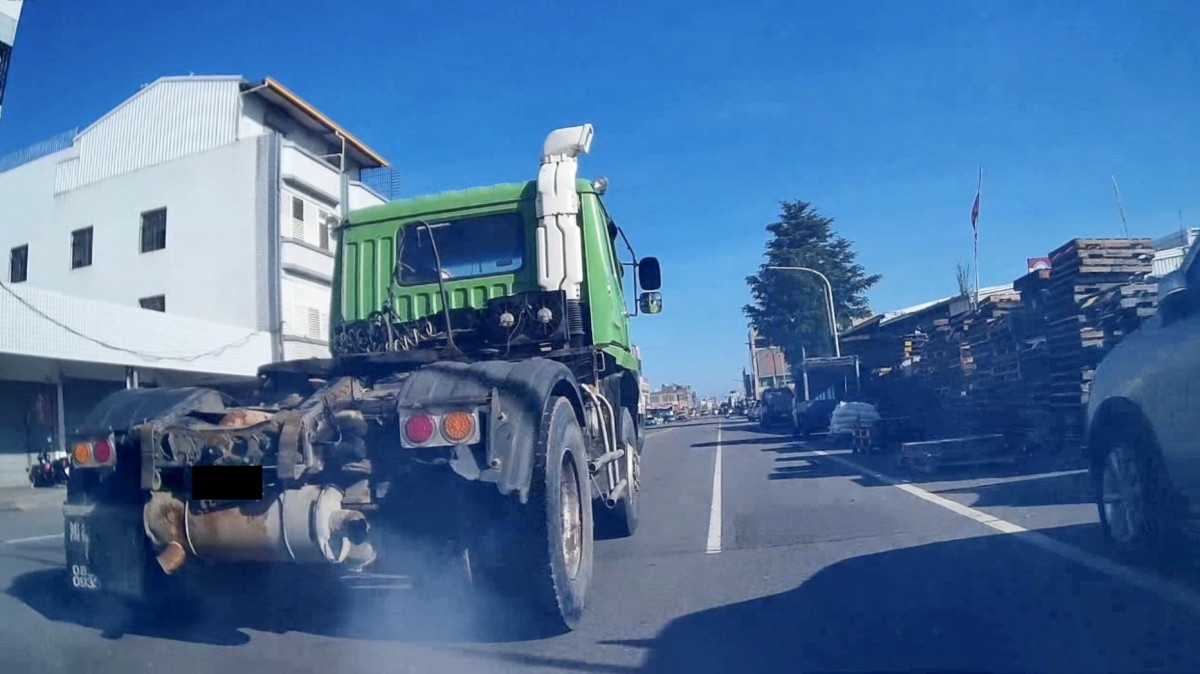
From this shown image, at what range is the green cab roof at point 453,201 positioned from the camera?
23.9 ft

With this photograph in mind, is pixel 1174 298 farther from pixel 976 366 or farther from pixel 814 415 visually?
pixel 814 415

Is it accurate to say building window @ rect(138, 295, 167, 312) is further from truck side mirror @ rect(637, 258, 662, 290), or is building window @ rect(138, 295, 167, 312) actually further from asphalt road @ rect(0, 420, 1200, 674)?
truck side mirror @ rect(637, 258, 662, 290)

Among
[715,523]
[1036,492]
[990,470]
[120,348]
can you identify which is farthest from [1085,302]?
[120,348]

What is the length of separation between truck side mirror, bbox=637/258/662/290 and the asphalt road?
2602mm

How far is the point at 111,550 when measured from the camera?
5.12 m

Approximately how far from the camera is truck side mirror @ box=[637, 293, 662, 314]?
382 inches

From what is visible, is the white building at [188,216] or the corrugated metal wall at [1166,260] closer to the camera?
the corrugated metal wall at [1166,260]

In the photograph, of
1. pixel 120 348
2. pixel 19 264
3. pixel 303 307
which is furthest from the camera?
pixel 303 307

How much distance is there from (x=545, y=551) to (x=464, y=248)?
3.20 metres

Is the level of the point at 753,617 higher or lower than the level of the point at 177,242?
lower

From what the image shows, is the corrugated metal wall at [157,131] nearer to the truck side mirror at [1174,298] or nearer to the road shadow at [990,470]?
the road shadow at [990,470]

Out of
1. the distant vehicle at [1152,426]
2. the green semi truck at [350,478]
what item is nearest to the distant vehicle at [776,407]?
the distant vehicle at [1152,426]

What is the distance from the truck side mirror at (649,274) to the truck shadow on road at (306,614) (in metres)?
4.37

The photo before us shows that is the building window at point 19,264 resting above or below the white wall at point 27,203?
below
